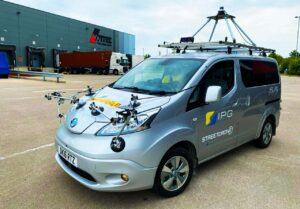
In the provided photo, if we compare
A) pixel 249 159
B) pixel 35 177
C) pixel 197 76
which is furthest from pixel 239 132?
pixel 35 177

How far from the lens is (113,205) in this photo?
3.25m

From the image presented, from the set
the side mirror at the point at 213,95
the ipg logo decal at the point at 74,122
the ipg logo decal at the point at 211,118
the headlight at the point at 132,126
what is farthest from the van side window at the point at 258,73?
the ipg logo decal at the point at 74,122

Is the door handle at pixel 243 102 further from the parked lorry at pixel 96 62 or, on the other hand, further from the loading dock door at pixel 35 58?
the loading dock door at pixel 35 58

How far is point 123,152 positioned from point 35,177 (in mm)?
1747

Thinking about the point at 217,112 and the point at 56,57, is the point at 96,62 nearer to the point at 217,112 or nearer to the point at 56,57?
the point at 56,57

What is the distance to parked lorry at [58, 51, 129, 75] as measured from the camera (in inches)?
1483

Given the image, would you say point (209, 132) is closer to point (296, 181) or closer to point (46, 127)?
point (296, 181)

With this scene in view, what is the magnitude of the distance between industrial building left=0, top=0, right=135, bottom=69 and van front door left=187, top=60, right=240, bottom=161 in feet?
127

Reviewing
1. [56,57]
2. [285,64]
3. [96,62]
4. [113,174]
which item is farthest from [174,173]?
[285,64]

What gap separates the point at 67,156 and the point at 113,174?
679 mm

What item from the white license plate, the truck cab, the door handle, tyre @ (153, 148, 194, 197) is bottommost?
tyre @ (153, 148, 194, 197)

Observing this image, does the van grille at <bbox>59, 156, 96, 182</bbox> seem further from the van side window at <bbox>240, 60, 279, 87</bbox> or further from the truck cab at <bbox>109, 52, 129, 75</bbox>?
the truck cab at <bbox>109, 52, 129, 75</bbox>

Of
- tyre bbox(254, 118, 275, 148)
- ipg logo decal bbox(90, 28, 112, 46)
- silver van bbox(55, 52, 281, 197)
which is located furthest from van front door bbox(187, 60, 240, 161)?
ipg logo decal bbox(90, 28, 112, 46)

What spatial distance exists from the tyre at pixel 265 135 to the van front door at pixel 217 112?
112cm
